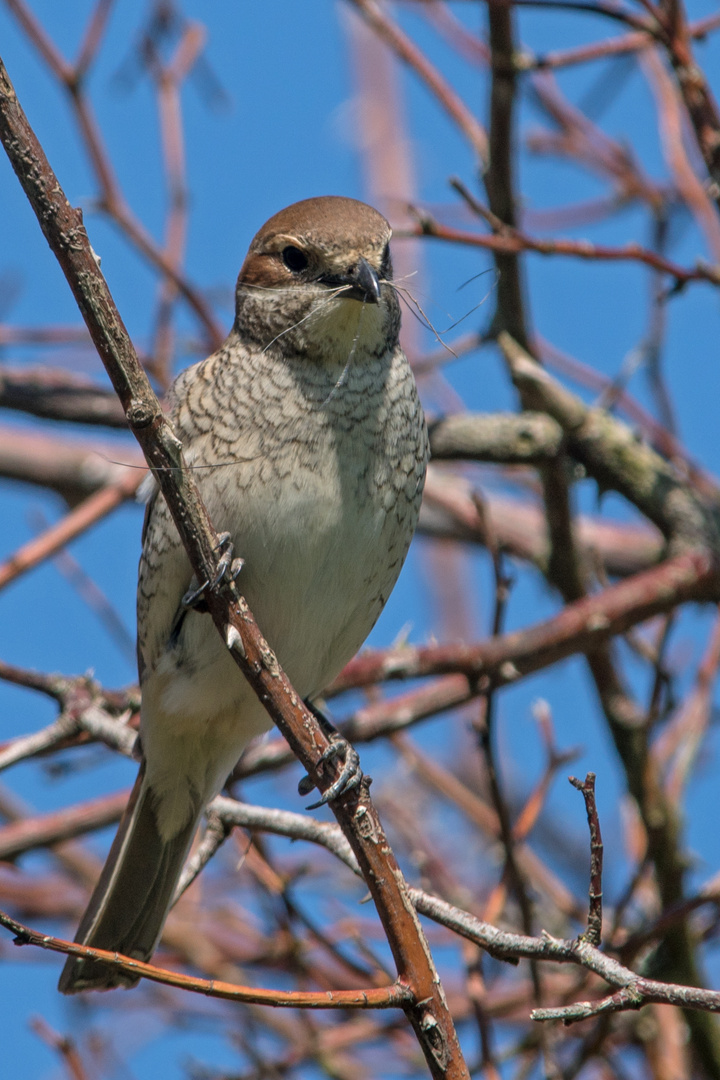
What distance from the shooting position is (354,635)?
11.6ft

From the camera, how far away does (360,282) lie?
3258mm

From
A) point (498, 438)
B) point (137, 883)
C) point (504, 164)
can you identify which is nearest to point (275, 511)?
point (137, 883)

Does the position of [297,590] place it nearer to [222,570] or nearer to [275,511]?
[275,511]

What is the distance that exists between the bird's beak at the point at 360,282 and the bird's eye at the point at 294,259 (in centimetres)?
11

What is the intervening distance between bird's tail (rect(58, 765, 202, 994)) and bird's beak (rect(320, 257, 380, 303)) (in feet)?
5.02

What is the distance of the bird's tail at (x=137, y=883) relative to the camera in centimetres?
354

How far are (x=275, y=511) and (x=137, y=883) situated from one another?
4.09 feet

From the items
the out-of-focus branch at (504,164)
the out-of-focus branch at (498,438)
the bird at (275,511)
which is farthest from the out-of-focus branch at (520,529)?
the bird at (275,511)

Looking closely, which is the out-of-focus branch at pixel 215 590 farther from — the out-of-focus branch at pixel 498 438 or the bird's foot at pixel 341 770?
the out-of-focus branch at pixel 498 438

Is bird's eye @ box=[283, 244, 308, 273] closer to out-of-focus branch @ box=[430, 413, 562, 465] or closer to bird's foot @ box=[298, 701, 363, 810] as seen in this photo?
out-of-focus branch @ box=[430, 413, 562, 465]

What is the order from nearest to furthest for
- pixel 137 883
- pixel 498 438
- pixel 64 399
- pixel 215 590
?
pixel 215 590 → pixel 137 883 → pixel 498 438 → pixel 64 399

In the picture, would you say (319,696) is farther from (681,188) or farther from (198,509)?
(681,188)

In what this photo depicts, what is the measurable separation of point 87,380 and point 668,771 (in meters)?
2.67

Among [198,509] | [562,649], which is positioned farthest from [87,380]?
[198,509]
